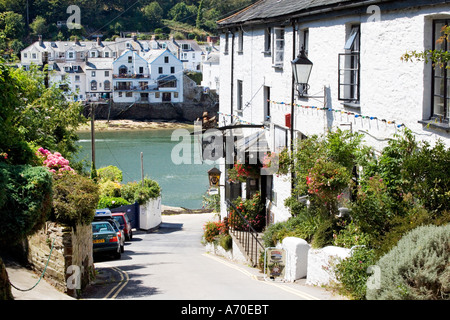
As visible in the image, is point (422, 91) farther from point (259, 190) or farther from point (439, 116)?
point (259, 190)

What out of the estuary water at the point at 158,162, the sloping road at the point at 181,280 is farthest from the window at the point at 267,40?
the estuary water at the point at 158,162

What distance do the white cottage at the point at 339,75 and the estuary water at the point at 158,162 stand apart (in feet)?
90.0

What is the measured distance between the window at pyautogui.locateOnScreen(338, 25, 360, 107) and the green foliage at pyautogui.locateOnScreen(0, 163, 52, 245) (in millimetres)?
7730

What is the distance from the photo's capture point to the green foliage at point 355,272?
11250 millimetres

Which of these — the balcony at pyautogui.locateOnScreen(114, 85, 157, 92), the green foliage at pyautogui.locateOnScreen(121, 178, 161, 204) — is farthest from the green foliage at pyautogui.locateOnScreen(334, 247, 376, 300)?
the balcony at pyautogui.locateOnScreen(114, 85, 157, 92)

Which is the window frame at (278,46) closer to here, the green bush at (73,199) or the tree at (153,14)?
the green bush at (73,199)

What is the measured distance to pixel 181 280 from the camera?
15352mm

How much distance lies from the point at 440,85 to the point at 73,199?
26.6 ft

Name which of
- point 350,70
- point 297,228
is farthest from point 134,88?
point 350,70

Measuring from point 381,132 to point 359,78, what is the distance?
215 cm

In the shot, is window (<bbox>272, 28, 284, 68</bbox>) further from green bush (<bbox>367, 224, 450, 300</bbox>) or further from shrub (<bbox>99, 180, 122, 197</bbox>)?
shrub (<bbox>99, 180, 122, 197</bbox>)
